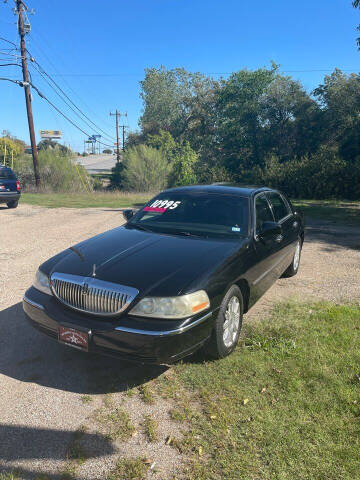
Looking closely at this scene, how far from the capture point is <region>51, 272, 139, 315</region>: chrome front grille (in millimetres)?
2910

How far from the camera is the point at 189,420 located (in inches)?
106

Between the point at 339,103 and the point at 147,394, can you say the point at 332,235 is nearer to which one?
the point at 147,394

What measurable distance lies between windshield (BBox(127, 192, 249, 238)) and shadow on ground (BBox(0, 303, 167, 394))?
154 centimetres

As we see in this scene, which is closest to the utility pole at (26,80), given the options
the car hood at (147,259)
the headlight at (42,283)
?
the car hood at (147,259)

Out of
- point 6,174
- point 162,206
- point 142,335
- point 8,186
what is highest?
point 6,174

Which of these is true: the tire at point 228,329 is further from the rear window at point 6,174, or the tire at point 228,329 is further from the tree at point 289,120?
the tree at point 289,120

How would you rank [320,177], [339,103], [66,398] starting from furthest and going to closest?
[339,103] → [320,177] → [66,398]

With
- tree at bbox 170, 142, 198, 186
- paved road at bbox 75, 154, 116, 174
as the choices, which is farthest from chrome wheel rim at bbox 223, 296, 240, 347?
→ paved road at bbox 75, 154, 116, 174

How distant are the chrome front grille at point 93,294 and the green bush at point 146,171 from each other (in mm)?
23947

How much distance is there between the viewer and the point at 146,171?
26953 mm

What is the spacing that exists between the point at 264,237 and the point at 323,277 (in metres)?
2.39

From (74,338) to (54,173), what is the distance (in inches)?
967

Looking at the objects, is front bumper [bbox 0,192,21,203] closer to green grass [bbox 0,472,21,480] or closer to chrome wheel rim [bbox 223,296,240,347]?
chrome wheel rim [bbox 223,296,240,347]

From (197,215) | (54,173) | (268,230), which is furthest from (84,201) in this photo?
(268,230)
